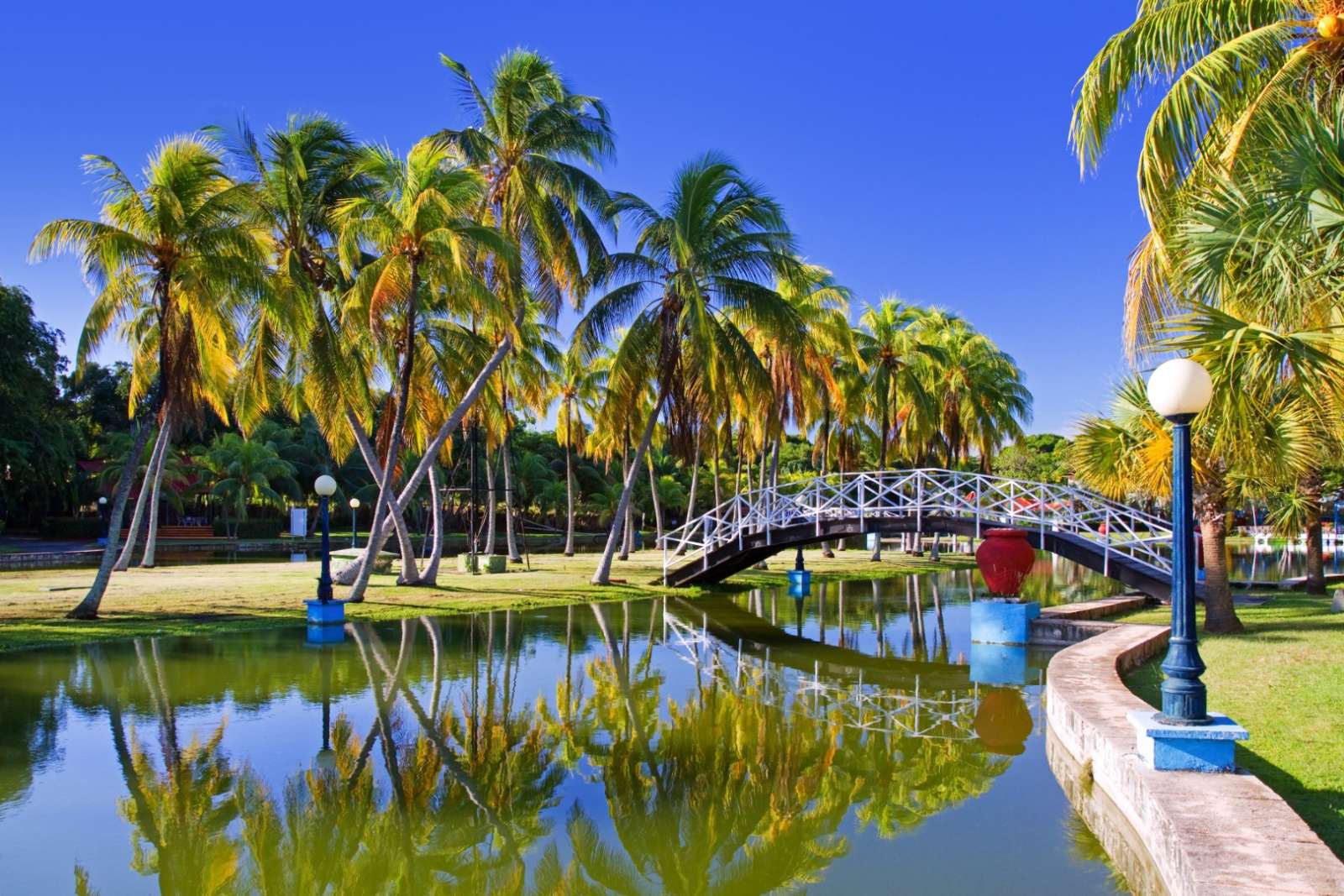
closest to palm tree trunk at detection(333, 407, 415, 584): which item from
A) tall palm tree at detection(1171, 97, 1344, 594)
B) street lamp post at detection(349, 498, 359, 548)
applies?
street lamp post at detection(349, 498, 359, 548)

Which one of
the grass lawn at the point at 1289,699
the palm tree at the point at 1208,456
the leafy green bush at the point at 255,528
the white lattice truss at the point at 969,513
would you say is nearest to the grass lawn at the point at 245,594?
the white lattice truss at the point at 969,513

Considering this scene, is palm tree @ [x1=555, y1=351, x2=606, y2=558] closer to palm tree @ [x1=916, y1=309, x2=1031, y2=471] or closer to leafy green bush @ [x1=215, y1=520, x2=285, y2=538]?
palm tree @ [x1=916, y1=309, x2=1031, y2=471]

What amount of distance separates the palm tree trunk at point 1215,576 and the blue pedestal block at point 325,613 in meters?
13.6

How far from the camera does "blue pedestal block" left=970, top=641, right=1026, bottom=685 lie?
44.0ft

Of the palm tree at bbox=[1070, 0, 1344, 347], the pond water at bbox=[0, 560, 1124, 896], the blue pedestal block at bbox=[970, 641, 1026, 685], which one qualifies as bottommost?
the pond water at bbox=[0, 560, 1124, 896]

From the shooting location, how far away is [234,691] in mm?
11602

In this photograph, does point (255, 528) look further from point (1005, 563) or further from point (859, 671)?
point (859, 671)

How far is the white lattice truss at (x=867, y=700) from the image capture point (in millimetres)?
10461

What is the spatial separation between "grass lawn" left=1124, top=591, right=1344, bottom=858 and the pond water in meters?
1.43

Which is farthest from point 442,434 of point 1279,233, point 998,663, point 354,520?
point 354,520

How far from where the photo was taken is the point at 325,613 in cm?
1639

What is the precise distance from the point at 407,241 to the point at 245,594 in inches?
336

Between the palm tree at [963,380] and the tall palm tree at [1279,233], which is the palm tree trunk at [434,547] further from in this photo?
the palm tree at [963,380]

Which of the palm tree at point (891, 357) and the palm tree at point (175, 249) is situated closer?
the palm tree at point (175, 249)
